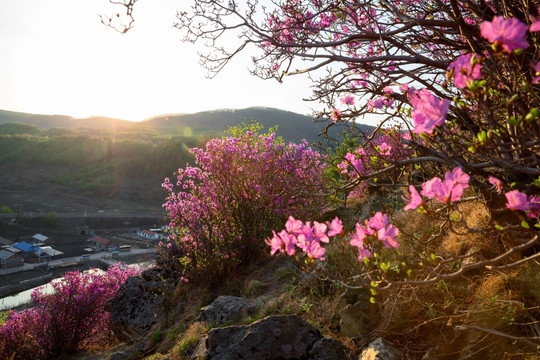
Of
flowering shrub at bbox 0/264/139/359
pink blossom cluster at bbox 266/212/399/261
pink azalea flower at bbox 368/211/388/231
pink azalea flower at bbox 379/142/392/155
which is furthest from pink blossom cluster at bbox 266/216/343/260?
flowering shrub at bbox 0/264/139/359

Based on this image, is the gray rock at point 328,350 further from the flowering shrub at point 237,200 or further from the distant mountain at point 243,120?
the distant mountain at point 243,120

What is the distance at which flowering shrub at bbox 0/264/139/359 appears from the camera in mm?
7543

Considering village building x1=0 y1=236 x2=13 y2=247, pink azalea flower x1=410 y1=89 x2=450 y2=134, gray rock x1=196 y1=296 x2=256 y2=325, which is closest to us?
pink azalea flower x1=410 y1=89 x2=450 y2=134

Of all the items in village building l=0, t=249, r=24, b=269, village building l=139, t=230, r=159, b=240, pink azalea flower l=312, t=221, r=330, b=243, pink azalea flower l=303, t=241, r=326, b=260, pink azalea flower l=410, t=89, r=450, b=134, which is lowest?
village building l=139, t=230, r=159, b=240

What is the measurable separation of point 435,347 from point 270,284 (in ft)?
9.04

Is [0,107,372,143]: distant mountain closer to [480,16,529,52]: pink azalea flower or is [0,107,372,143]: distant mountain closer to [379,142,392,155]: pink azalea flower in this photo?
[379,142,392,155]: pink azalea flower

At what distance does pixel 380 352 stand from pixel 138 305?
5007 mm

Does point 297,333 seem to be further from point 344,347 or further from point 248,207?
point 248,207

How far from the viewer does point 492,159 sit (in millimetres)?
1456

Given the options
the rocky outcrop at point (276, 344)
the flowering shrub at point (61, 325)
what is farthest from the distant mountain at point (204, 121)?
the rocky outcrop at point (276, 344)

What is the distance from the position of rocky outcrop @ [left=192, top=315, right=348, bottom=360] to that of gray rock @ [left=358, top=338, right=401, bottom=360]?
9.5 inches

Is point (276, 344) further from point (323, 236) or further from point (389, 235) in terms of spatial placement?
point (389, 235)

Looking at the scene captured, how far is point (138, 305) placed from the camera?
595 centimetres

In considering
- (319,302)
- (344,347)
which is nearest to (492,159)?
(344,347)
